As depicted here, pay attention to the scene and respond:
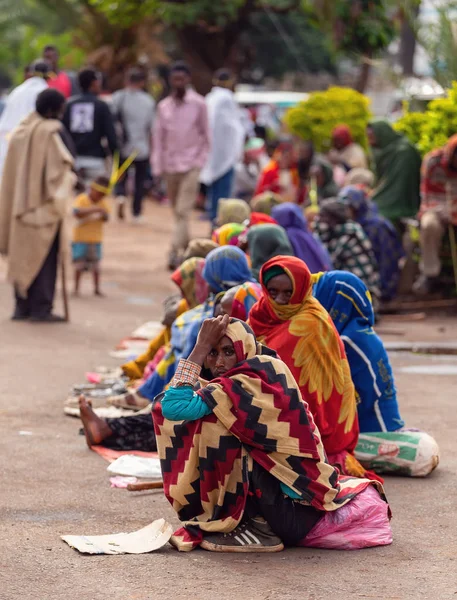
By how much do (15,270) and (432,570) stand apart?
6.19 m

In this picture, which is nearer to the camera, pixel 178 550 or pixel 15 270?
pixel 178 550

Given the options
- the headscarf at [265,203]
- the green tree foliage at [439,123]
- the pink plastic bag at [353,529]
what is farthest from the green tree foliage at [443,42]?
the pink plastic bag at [353,529]

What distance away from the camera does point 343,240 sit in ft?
34.1

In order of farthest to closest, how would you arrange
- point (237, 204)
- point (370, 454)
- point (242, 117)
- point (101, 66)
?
point (101, 66) → point (242, 117) → point (237, 204) → point (370, 454)

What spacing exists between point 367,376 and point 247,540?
5.19ft

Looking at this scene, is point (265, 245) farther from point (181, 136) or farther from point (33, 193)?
point (181, 136)

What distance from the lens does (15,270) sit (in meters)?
10.4

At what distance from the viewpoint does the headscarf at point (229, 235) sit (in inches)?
A: 347

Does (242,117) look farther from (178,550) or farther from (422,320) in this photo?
(178,550)

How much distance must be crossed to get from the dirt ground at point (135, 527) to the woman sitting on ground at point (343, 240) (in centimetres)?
150

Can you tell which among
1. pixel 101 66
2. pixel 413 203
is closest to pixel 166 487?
pixel 413 203

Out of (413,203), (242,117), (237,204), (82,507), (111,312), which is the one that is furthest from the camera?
(242,117)

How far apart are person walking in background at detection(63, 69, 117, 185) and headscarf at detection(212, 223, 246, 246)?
4.71m

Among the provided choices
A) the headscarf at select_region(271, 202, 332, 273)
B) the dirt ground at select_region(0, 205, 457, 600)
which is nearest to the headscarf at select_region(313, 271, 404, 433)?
the dirt ground at select_region(0, 205, 457, 600)
